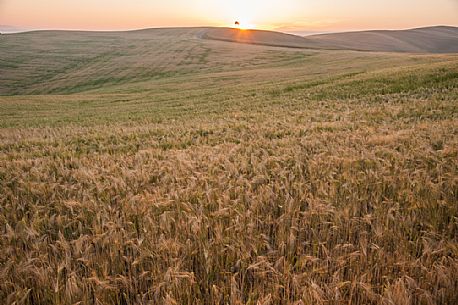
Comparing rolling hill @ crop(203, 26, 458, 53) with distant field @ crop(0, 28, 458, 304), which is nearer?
distant field @ crop(0, 28, 458, 304)

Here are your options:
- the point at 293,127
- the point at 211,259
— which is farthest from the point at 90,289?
the point at 293,127

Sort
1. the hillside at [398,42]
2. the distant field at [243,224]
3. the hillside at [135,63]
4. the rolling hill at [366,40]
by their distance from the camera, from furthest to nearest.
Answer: the hillside at [398,42], the rolling hill at [366,40], the hillside at [135,63], the distant field at [243,224]

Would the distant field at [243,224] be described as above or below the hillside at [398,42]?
below

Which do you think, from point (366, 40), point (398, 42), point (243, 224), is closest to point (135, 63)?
point (243, 224)

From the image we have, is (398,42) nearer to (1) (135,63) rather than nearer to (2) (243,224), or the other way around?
(1) (135,63)

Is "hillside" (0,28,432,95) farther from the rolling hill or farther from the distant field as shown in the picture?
the rolling hill

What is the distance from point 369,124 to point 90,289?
8.53m

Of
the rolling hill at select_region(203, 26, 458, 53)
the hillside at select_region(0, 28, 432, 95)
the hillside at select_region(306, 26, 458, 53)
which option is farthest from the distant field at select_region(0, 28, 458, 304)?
the hillside at select_region(306, 26, 458, 53)

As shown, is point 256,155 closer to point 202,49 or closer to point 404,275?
point 404,275

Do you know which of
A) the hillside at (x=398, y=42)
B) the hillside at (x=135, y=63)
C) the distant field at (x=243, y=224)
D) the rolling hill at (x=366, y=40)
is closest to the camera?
the distant field at (x=243, y=224)

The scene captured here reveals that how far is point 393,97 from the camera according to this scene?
49.0 feet

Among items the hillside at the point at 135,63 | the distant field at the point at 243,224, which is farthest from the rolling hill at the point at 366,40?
the distant field at the point at 243,224

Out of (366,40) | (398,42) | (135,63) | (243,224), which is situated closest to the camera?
(243,224)

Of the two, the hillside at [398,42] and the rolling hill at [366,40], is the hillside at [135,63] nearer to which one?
the rolling hill at [366,40]
